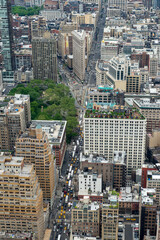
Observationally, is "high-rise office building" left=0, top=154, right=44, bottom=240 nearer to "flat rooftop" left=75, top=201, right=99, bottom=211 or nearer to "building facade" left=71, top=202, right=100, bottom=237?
"building facade" left=71, top=202, right=100, bottom=237

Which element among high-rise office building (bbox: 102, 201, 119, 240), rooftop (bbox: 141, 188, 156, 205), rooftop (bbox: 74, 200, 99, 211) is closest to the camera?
high-rise office building (bbox: 102, 201, 119, 240)

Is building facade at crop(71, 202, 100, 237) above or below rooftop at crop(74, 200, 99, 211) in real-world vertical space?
below

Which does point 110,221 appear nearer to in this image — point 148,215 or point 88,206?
point 88,206

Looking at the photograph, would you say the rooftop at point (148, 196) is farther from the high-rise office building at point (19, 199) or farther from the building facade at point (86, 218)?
the high-rise office building at point (19, 199)

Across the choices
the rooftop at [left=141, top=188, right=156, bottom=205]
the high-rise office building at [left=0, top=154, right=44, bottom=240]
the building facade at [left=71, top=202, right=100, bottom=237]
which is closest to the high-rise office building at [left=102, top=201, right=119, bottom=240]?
the building facade at [left=71, top=202, right=100, bottom=237]

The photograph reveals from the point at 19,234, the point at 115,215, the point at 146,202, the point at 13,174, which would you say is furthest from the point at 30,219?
the point at 146,202

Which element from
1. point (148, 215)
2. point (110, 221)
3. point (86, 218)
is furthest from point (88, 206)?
point (148, 215)

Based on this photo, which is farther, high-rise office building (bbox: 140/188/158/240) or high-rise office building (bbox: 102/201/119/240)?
high-rise office building (bbox: 140/188/158/240)

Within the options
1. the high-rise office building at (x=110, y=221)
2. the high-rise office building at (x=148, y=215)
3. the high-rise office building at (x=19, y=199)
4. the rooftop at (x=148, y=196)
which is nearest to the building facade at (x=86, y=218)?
the high-rise office building at (x=110, y=221)

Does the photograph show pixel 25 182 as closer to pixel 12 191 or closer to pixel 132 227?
pixel 12 191
